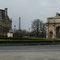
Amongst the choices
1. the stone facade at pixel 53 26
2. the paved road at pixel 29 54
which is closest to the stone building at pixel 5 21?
the stone facade at pixel 53 26

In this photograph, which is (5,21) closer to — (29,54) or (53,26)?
(53,26)

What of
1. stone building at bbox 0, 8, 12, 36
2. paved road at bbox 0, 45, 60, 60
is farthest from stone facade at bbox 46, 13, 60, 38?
paved road at bbox 0, 45, 60, 60

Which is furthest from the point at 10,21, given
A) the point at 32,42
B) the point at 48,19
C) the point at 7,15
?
the point at 32,42

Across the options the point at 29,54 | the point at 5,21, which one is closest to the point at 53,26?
the point at 5,21

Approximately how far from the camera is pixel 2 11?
98.8m

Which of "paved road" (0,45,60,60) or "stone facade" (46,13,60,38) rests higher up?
"stone facade" (46,13,60,38)

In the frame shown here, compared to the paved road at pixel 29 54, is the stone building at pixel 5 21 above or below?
above

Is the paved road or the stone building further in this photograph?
the stone building

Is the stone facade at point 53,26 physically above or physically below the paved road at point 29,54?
above

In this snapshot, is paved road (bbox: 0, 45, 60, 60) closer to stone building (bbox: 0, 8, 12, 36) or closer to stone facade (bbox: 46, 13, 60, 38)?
stone building (bbox: 0, 8, 12, 36)

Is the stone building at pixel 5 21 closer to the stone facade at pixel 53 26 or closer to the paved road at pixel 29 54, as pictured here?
the stone facade at pixel 53 26

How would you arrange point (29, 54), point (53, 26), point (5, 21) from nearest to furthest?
point (29, 54) < point (53, 26) < point (5, 21)

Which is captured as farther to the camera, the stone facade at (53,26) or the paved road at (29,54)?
the stone facade at (53,26)

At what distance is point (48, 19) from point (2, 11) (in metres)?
25.7
